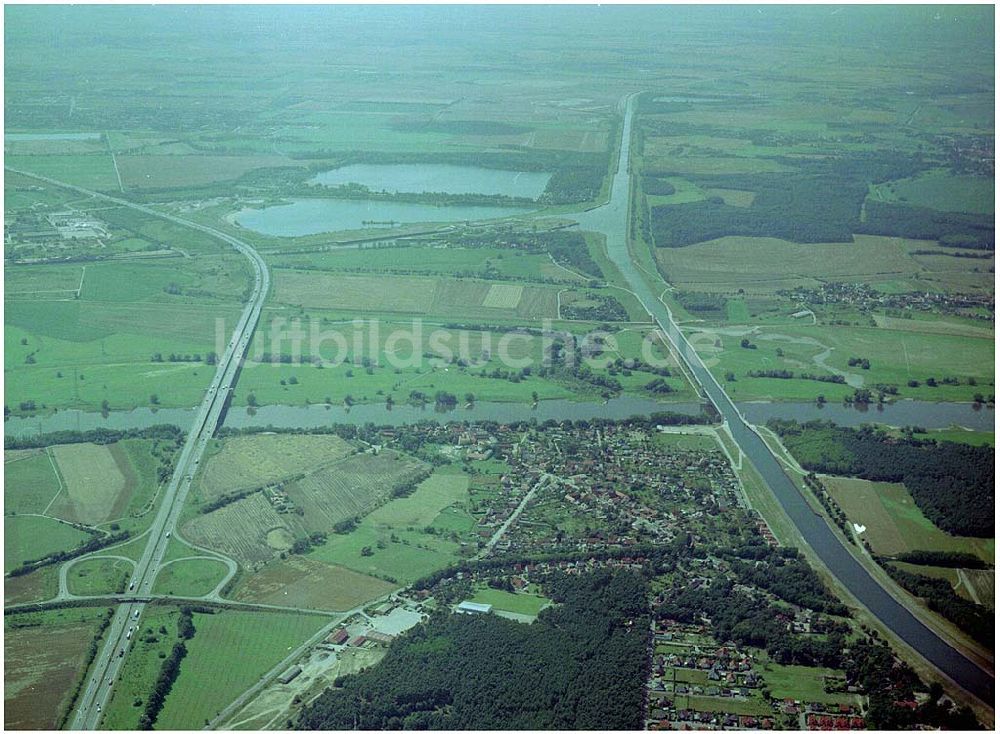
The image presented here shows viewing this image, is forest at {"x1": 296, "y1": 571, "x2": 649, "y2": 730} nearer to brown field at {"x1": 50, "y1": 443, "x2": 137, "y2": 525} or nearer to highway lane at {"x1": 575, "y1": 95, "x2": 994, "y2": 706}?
highway lane at {"x1": 575, "y1": 95, "x2": 994, "y2": 706}

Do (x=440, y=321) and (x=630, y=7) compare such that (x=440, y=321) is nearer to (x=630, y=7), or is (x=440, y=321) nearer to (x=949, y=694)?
(x=949, y=694)

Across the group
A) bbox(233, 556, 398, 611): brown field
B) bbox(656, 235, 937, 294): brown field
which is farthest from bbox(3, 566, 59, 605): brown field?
bbox(656, 235, 937, 294): brown field

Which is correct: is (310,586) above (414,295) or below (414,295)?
below

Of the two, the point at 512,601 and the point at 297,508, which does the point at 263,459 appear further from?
the point at 512,601

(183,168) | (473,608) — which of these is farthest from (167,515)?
(183,168)

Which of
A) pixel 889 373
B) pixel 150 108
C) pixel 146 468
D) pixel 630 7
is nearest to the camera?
pixel 146 468

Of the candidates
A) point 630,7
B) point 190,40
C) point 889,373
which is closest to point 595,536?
point 889,373
